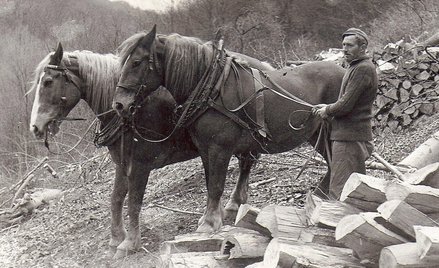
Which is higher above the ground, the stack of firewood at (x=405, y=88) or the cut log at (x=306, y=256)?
the cut log at (x=306, y=256)

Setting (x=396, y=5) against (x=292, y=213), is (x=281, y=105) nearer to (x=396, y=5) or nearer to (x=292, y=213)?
(x=292, y=213)

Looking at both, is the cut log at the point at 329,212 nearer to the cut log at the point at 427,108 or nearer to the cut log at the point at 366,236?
the cut log at the point at 366,236

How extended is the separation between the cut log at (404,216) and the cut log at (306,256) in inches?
14.0

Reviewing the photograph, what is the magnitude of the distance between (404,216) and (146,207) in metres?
4.63

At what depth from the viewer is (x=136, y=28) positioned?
2112cm

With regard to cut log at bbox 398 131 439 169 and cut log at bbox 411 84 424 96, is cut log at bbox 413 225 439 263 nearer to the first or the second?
cut log at bbox 398 131 439 169

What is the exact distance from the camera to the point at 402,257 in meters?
2.70

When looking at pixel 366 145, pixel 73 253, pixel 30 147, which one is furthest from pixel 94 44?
pixel 366 145

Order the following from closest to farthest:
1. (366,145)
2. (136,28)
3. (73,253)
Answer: (366,145), (73,253), (136,28)

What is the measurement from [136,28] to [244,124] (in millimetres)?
16528

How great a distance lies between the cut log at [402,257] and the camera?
2.67 metres

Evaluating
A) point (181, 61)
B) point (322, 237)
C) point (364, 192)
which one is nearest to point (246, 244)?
point (322, 237)

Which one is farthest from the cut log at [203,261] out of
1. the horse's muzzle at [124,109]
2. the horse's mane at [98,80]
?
the horse's mane at [98,80]

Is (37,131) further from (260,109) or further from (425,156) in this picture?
(425,156)
